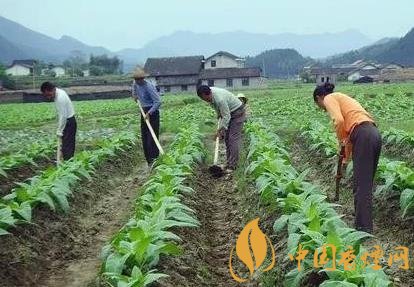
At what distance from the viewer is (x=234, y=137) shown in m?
10.7

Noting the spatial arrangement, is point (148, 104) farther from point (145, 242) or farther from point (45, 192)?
point (145, 242)

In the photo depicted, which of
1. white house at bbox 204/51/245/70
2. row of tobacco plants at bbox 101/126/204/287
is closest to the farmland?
row of tobacco plants at bbox 101/126/204/287

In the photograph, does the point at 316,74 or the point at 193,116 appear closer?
the point at 193,116

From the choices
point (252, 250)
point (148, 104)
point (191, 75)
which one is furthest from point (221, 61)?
point (252, 250)

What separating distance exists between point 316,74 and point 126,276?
81.2m

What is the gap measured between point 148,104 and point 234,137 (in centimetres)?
219

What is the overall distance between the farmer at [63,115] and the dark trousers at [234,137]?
3066 mm

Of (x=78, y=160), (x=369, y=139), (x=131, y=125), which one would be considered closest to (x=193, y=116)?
(x=131, y=125)

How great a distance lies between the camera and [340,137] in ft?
22.1

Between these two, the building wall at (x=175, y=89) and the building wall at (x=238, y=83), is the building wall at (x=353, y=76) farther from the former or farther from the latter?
the building wall at (x=175, y=89)

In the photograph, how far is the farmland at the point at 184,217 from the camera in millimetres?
4926

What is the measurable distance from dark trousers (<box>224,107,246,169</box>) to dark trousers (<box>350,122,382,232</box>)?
450cm

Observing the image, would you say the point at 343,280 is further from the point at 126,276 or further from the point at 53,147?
the point at 53,147

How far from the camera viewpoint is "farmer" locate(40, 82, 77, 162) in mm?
10461
